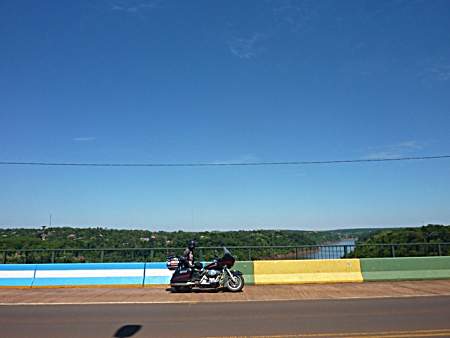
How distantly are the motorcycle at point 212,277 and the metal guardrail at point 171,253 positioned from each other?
2.38 m

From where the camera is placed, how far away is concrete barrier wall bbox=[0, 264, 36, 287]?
1523 cm

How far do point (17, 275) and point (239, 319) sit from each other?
10.5 metres

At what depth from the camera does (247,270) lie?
15.5m

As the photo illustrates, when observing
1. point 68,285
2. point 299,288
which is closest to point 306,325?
point 299,288

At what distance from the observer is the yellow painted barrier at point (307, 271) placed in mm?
15242

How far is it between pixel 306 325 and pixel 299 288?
6.17 metres

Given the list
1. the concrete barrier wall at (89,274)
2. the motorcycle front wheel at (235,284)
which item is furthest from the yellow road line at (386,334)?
the concrete barrier wall at (89,274)

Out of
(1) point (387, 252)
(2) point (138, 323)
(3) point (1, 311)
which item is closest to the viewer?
(2) point (138, 323)

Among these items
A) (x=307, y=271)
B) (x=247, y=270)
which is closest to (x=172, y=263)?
(x=247, y=270)

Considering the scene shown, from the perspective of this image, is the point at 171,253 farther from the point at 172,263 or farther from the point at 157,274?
the point at 172,263

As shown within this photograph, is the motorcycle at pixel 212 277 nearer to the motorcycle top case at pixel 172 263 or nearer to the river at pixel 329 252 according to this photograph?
the motorcycle top case at pixel 172 263

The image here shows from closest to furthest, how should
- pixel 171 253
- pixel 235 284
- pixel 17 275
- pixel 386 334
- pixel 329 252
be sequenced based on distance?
pixel 386 334, pixel 235 284, pixel 17 275, pixel 329 252, pixel 171 253

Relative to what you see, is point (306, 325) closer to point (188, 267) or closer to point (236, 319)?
point (236, 319)

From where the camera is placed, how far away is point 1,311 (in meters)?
10.4
